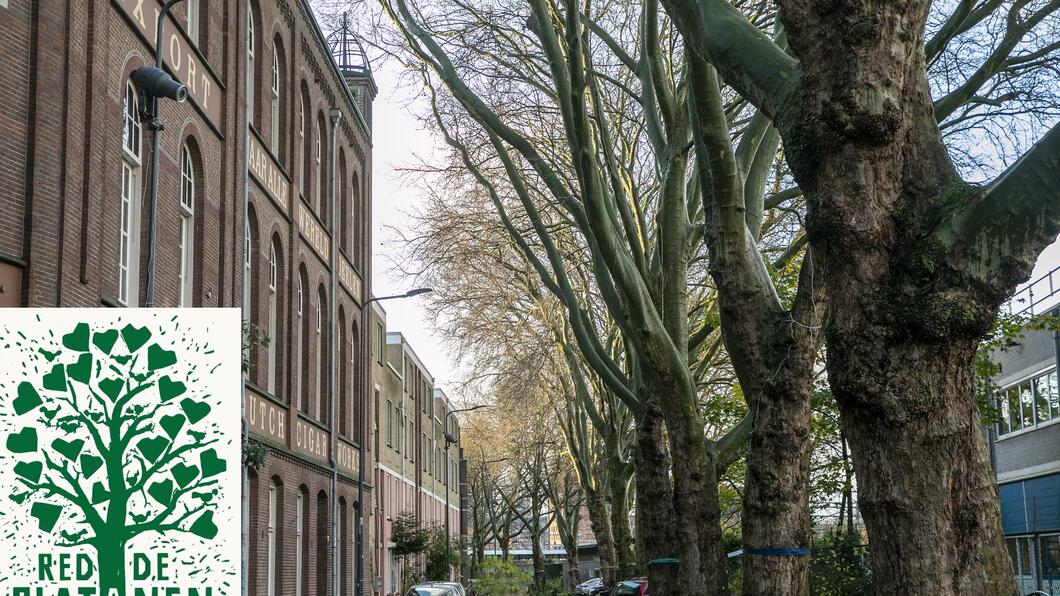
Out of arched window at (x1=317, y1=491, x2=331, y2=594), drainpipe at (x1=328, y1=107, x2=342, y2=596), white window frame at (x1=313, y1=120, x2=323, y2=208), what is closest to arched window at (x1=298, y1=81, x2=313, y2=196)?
white window frame at (x1=313, y1=120, x2=323, y2=208)

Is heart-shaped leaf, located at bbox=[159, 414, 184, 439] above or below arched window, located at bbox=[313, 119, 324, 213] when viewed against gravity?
below

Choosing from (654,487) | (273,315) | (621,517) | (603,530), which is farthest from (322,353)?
(654,487)

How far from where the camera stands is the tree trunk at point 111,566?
15.5 ft

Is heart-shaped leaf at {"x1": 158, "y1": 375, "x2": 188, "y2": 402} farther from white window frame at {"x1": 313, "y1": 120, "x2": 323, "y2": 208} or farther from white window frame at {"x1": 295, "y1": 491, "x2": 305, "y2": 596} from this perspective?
white window frame at {"x1": 313, "y1": 120, "x2": 323, "y2": 208}

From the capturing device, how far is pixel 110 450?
481 centimetres

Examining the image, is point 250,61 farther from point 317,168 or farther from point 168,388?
point 168,388

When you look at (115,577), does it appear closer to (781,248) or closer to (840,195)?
(840,195)

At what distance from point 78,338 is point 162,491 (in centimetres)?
71

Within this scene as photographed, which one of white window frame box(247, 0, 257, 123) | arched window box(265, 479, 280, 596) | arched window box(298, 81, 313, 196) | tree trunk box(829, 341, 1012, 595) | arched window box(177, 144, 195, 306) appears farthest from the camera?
arched window box(298, 81, 313, 196)

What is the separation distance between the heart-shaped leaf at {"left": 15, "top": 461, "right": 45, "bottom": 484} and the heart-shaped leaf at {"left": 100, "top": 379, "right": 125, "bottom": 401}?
37 cm

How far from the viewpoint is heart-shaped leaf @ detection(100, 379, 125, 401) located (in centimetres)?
483

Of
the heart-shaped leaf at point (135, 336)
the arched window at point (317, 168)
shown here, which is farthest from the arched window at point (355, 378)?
the heart-shaped leaf at point (135, 336)

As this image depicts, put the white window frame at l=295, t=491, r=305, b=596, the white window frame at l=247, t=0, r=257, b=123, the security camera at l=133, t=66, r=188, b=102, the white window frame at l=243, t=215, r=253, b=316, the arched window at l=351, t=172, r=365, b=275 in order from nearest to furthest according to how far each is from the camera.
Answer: the security camera at l=133, t=66, r=188, b=102, the white window frame at l=243, t=215, r=253, b=316, the white window frame at l=247, t=0, r=257, b=123, the white window frame at l=295, t=491, r=305, b=596, the arched window at l=351, t=172, r=365, b=275

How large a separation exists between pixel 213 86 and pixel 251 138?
2769 mm
